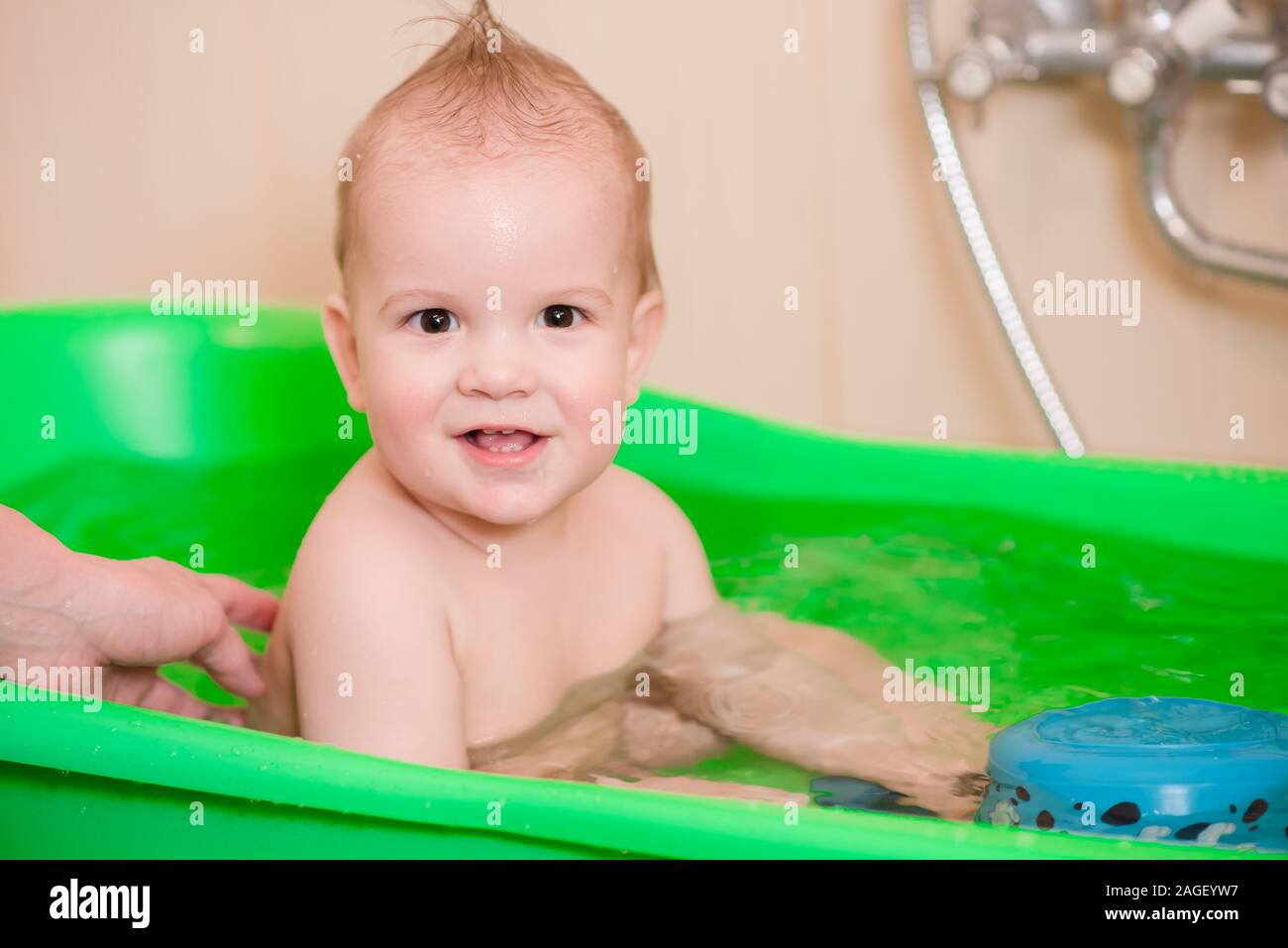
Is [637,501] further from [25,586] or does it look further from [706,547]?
[25,586]

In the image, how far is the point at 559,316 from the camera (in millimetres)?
970

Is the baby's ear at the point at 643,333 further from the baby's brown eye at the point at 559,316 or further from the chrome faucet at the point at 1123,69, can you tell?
the chrome faucet at the point at 1123,69

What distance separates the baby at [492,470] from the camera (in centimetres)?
93

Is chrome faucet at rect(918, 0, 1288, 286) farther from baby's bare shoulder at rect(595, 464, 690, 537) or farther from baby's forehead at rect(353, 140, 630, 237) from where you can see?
baby's forehead at rect(353, 140, 630, 237)

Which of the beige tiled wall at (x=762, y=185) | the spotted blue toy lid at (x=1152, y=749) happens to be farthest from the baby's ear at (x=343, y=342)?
the beige tiled wall at (x=762, y=185)

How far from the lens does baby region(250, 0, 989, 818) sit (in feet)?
3.06

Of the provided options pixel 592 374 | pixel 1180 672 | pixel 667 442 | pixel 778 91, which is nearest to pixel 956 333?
pixel 778 91

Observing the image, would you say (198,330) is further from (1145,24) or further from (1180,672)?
(1145,24)

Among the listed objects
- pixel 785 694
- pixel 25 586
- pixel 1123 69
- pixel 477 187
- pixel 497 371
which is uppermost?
pixel 1123 69

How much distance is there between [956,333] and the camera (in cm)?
193

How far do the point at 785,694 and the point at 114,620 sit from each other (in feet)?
1.56

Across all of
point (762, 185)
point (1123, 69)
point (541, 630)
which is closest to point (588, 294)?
point (541, 630)

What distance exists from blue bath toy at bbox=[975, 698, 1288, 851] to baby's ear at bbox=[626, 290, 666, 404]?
1.22 feet

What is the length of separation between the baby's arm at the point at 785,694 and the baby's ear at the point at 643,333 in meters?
0.17
